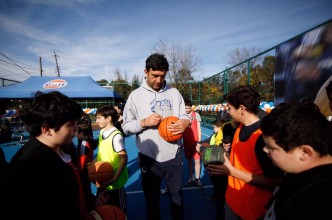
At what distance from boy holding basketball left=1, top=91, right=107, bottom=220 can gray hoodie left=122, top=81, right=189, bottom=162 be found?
3.79ft

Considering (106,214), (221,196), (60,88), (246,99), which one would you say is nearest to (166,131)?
(246,99)

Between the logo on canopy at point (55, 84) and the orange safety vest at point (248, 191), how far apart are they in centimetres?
1252

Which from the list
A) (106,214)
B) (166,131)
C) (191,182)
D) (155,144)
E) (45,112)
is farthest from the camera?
(191,182)

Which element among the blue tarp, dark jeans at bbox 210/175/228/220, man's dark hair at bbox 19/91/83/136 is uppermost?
the blue tarp

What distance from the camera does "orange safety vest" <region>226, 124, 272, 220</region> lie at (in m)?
1.71

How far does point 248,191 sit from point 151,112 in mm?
1446

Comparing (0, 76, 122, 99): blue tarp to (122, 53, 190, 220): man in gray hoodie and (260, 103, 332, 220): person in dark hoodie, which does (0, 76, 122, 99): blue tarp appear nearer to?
(122, 53, 190, 220): man in gray hoodie

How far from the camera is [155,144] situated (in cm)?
249

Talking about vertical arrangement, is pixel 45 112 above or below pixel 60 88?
below

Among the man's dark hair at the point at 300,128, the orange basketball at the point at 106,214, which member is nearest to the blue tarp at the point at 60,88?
the orange basketball at the point at 106,214

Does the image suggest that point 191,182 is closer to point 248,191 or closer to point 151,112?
point 151,112

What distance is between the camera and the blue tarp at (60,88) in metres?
11.3

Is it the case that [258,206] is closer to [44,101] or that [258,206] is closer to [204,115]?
[44,101]

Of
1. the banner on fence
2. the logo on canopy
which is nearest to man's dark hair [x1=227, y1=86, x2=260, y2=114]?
the banner on fence
